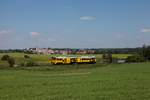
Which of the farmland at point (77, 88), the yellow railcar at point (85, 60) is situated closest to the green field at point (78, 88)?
the farmland at point (77, 88)

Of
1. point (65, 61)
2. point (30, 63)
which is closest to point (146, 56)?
point (65, 61)

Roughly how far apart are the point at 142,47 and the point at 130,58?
16.6 meters

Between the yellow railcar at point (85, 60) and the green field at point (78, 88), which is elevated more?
the green field at point (78, 88)

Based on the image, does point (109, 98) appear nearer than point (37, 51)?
Yes

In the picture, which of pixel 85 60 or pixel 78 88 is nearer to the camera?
pixel 78 88

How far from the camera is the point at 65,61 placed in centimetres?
8706

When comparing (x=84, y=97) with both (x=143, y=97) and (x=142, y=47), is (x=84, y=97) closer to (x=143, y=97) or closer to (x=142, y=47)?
(x=143, y=97)

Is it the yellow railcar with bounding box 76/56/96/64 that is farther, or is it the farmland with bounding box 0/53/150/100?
the yellow railcar with bounding box 76/56/96/64

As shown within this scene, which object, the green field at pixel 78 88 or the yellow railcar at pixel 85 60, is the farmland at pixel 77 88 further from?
the yellow railcar at pixel 85 60

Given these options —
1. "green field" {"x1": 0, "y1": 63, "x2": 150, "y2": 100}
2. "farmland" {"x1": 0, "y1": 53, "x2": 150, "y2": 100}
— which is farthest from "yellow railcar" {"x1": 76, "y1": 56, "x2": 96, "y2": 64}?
"green field" {"x1": 0, "y1": 63, "x2": 150, "y2": 100}

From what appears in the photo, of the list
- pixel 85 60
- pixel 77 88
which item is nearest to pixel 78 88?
pixel 77 88

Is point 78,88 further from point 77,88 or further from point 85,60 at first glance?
point 85,60

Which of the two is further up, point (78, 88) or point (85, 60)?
point (78, 88)

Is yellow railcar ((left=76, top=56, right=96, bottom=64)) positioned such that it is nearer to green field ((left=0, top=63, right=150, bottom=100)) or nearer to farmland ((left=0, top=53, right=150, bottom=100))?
farmland ((left=0, top=53, right=150, bottom=100))
